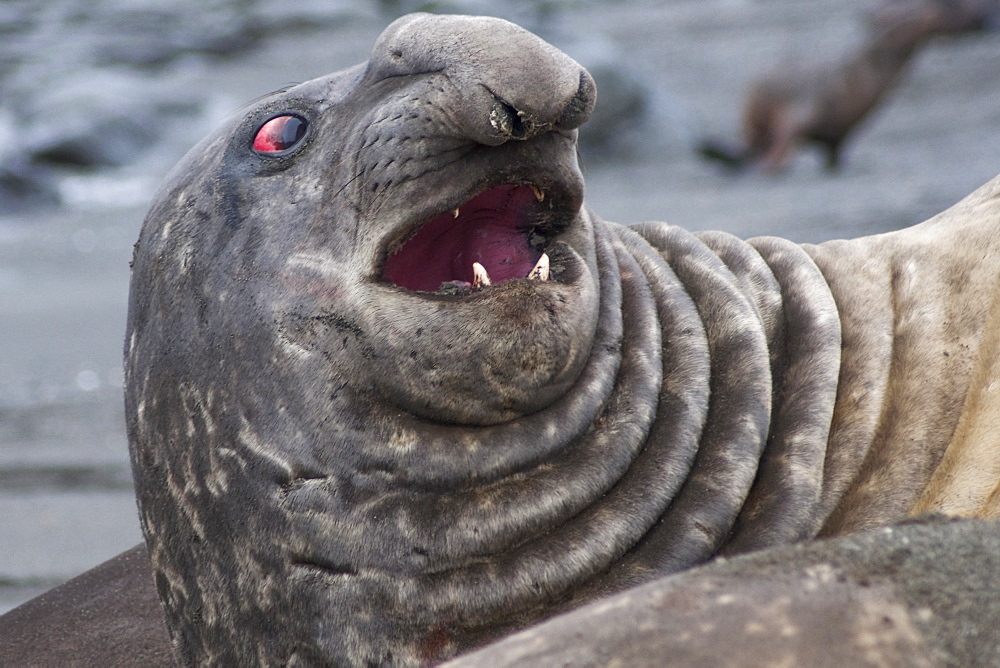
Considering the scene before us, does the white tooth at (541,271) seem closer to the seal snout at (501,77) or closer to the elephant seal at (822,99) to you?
the seal snout at (501,77)

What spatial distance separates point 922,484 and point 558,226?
90 cm

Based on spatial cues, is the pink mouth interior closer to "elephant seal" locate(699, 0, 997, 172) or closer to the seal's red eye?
the seal's red eye

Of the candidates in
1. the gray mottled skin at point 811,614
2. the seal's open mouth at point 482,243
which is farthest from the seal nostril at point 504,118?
the gray mottled skin at point 811,614

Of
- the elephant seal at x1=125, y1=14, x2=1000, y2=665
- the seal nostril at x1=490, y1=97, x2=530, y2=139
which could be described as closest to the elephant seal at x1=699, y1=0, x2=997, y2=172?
the elephant seal at x1=125, y1=14, x2=1000, y2=665

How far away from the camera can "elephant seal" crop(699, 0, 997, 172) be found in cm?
997

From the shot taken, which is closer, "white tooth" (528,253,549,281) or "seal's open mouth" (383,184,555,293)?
"white tooth" (528,253,549,281)

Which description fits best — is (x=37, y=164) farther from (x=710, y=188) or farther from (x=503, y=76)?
(x=503, y=76)

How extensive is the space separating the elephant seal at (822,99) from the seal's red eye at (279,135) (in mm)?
7767

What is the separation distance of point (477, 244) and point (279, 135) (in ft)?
1.56

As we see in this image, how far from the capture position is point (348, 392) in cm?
219

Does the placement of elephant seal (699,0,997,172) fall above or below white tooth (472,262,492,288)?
above

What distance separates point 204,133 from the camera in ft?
38.4

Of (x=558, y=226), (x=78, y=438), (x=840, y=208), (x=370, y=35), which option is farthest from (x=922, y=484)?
(x=370, y=35)

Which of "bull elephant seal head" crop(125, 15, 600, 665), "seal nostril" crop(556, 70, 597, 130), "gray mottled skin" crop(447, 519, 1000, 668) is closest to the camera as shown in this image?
"gray mottled skin" crop(447, 519, 1000, 668)
